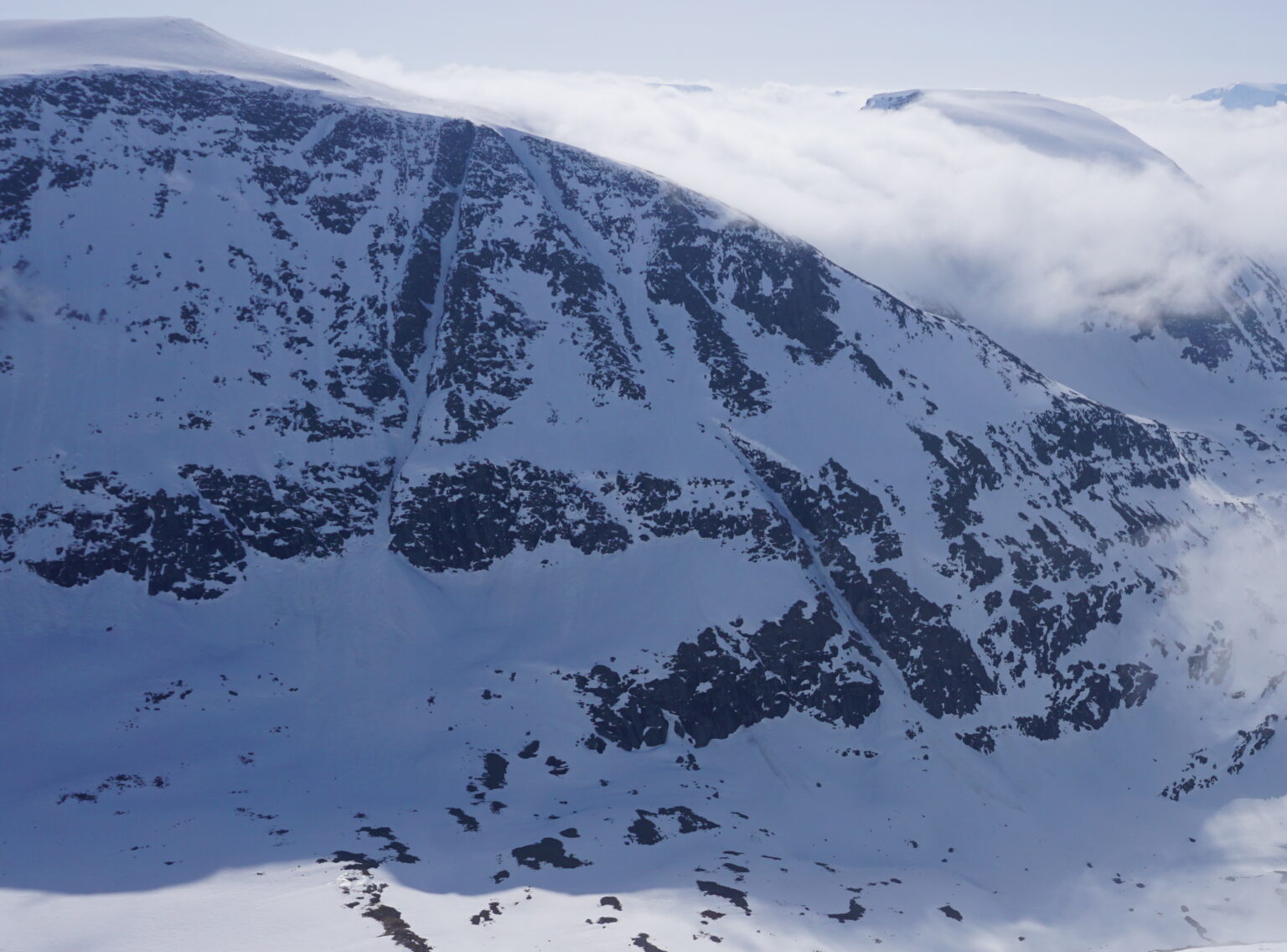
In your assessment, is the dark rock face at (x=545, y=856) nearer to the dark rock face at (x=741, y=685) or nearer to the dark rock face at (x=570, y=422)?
the dark rock face at (x=570, y=422)

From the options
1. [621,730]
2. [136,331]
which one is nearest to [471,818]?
[621,730]

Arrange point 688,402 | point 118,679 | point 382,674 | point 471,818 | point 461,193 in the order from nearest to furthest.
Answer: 1. point 471,818
2. point 118,679
3. point 382,674
4. point 688,402
5. point 461,193

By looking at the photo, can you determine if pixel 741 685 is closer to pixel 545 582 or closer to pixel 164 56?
pixel 545 582

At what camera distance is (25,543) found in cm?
10344

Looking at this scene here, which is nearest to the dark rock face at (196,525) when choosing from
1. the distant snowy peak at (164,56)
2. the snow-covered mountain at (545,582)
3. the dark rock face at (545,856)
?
the snow-covered mountain at (545,582)

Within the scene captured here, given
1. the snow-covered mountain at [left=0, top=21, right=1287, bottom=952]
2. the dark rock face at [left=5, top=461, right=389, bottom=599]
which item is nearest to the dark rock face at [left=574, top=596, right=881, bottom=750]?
the snow-covered mountain at [left=0, top=21, right=1287, bottom=952]

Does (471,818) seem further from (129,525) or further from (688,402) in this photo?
(688,402)

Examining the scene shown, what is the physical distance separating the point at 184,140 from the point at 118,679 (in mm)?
87388

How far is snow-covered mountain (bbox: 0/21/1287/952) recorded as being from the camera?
84.8 m

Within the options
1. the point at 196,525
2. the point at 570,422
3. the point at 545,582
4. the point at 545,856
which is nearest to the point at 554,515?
the point at 545,582

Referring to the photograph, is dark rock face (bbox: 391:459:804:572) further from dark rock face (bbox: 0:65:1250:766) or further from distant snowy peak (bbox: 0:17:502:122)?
distant snowy peak (bbox: 0:17:502:122)

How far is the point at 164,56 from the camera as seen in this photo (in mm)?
172000

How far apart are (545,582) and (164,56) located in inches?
4953

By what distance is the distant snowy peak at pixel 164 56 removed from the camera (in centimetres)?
15862
